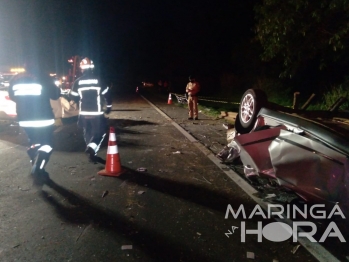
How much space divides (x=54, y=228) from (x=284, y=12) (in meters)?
12.7

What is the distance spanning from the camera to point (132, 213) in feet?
15.5

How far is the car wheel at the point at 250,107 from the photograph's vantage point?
21.0 ft

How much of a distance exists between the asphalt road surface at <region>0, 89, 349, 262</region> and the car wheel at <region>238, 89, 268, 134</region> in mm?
957

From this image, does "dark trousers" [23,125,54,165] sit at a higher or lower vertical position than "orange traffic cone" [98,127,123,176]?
higher

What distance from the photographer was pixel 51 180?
6.12 meters

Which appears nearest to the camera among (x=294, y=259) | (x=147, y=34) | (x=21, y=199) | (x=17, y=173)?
(x=294, y=259)

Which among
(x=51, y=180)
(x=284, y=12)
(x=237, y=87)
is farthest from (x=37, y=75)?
(x=237, y=87)

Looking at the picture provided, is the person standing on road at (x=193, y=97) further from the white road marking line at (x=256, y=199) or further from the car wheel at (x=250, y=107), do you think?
the car wheel at (x=250, y=107)

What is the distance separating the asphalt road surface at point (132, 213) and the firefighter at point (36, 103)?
628 millimetres

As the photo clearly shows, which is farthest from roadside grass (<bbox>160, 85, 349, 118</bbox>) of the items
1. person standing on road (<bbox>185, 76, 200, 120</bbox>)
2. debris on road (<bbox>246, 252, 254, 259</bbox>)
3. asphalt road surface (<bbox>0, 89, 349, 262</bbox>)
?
debris on road (<bbox>246, 252, 254, 259</bbox>)

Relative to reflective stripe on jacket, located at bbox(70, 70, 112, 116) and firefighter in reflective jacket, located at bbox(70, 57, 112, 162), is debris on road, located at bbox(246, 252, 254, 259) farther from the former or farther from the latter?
reflective stripe on jacket, located at bbox(70, 70, 112, 116)

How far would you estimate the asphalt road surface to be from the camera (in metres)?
3.73

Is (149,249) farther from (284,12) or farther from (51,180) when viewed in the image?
(284,12)

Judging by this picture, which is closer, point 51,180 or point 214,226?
point 214,226
